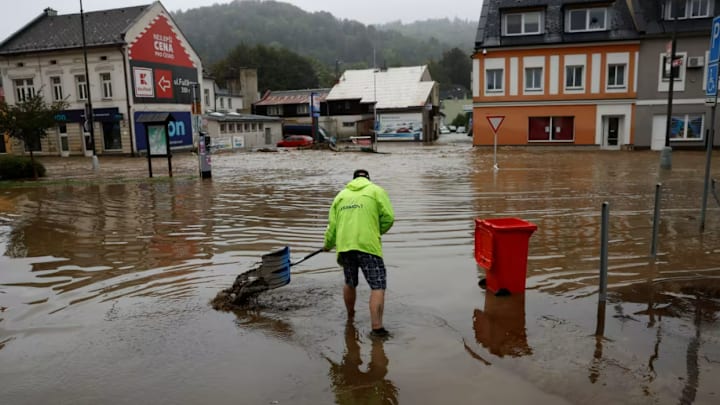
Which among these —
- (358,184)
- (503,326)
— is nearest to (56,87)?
(358,184)

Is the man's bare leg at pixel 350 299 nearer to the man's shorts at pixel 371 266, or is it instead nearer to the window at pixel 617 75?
the man's shorts at pixel 371 266

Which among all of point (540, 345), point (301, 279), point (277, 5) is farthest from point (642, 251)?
point (277, 5)

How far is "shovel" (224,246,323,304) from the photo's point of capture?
6.21 metres

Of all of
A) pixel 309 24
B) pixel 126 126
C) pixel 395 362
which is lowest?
pixel 395 362

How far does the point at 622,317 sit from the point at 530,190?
32.3 feet

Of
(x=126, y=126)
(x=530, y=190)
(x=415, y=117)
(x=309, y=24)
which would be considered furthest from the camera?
(x=309, y=24)

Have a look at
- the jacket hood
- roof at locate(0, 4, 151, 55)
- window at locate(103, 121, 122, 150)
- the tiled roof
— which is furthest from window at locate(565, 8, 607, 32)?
the jacket hood

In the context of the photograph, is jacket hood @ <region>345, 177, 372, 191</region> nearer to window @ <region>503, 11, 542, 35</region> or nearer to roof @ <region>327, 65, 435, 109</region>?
window @ <region>503, 11, 542, 35</region>

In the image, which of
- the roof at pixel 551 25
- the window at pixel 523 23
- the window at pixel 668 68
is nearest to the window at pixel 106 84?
the roof at pixel 551 25

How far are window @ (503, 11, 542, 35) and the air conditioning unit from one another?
859 cm

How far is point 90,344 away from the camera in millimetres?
5359

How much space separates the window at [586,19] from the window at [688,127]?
7.07 metres

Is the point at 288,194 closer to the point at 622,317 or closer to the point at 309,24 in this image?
the point at 622,317

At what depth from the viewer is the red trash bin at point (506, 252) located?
20.2 feet
